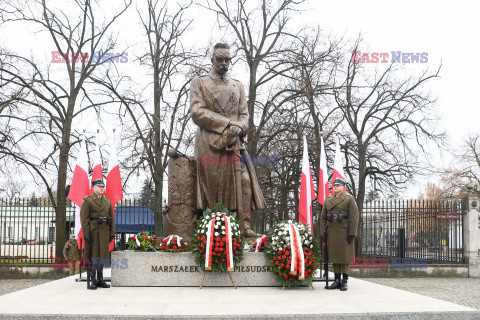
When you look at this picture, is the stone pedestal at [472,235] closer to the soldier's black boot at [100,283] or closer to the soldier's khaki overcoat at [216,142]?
the soldier's khaki overcoat at [216,142]

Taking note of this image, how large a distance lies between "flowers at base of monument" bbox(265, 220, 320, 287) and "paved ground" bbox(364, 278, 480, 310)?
380 centimetres

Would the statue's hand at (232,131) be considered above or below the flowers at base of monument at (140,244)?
above

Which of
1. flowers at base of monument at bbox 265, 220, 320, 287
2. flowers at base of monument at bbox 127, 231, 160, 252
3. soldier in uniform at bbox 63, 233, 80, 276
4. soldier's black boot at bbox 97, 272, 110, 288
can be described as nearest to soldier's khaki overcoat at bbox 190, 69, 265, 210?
flowers at base of monument at bbox 127, 231, 160, 252

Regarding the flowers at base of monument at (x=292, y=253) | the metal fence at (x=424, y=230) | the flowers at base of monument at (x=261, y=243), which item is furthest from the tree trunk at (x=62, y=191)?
the flowers at base of monument at (x=292, y=253)

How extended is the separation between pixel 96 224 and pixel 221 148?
2401mm

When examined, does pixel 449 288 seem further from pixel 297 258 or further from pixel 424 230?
pixel 297 258

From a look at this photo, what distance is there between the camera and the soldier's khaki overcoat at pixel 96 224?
26.1 ft

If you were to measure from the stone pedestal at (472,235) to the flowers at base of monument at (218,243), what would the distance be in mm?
11333

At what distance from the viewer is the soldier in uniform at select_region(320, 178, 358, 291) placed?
789 centimetres

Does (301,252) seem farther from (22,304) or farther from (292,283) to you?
(22,304)

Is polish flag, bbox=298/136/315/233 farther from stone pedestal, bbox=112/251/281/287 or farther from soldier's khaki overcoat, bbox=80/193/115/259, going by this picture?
soldier's khaki overcoat, bbox=80/193/115/259

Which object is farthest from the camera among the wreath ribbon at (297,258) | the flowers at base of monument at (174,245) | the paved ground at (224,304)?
the flowers at base of monument at (174,245)

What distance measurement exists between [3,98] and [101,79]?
12.1 ft

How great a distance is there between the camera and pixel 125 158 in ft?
65.5
